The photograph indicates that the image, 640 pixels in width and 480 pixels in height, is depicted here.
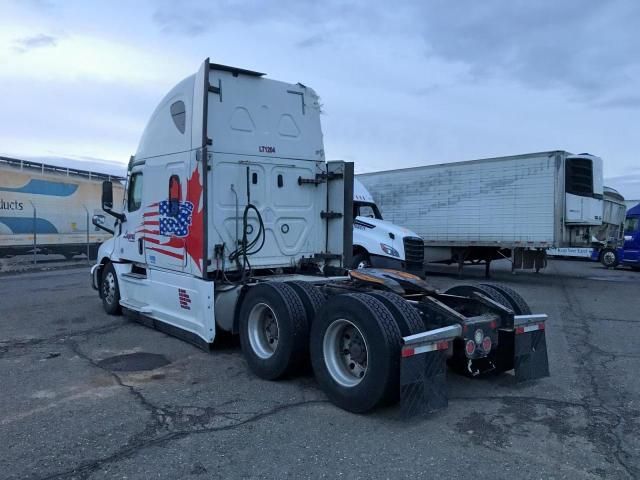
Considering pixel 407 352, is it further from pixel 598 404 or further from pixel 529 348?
pixel 598 404

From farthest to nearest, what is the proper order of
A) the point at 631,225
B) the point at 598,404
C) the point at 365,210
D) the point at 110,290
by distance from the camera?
the point at 631,225, the point at 365,210, the point at 110,290, the point at 598,404

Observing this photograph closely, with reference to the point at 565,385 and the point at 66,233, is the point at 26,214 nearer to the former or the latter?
the point at 66,233

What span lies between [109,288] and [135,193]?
196cm

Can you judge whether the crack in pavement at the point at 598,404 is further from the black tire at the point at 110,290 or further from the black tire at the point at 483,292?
the black tire at the point at 110,290

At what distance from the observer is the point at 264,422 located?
4539 millimetres

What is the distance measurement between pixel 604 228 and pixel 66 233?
20.3m

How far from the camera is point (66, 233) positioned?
22.4 m

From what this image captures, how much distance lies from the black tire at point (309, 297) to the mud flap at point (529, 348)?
1983 millimetres

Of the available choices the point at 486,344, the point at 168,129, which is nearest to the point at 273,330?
the point at 486,344

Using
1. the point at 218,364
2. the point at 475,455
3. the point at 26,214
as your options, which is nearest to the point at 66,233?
the point at 26,214

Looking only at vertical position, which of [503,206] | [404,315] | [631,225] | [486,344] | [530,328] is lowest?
[486,344]

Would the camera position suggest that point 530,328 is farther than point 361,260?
No

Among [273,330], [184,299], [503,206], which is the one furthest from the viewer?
[503,206]

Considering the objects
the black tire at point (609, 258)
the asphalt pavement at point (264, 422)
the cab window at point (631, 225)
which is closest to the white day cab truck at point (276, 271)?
the asphalt pavement at point (264, 422)
